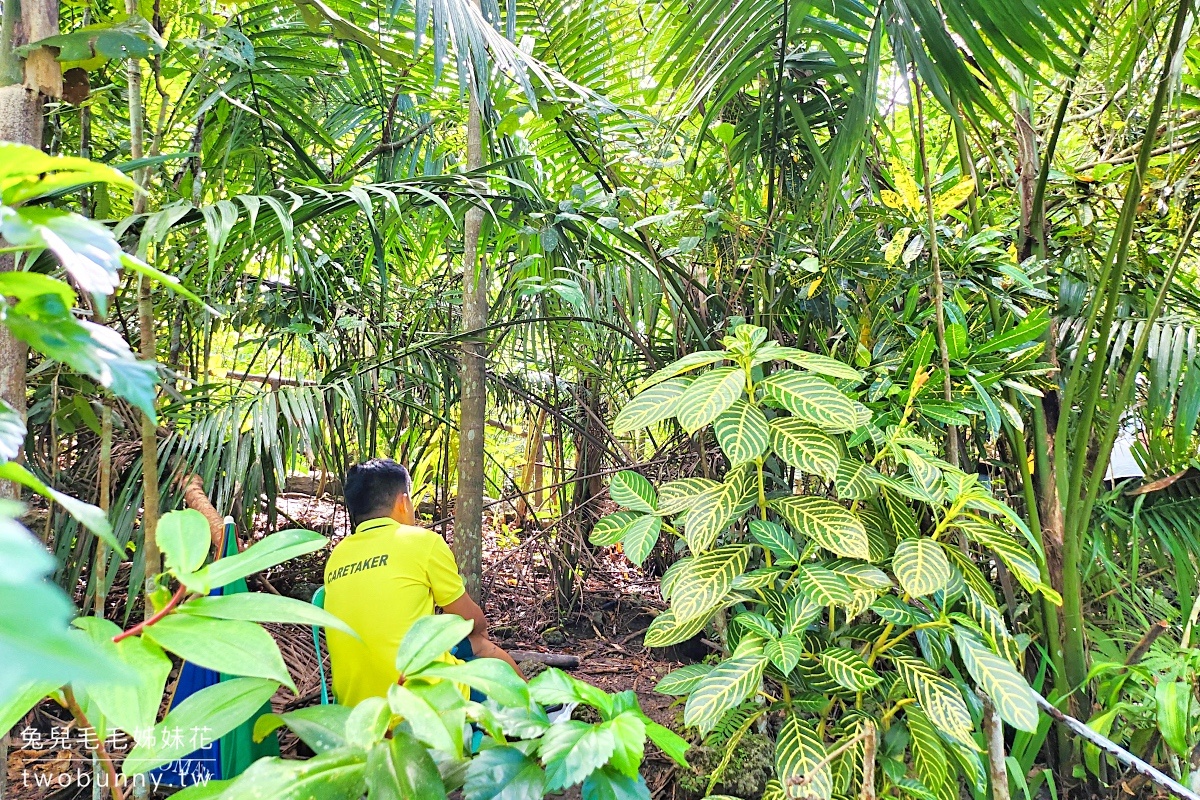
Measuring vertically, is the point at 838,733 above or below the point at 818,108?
below

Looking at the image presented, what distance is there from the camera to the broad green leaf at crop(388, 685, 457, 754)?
1.52 feet

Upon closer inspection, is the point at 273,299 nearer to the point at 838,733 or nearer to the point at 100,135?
the point at 100,135

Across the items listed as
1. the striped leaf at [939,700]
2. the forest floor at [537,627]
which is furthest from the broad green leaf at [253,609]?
the forest floor at [537,627]

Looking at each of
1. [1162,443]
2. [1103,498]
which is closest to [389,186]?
[1103,498]

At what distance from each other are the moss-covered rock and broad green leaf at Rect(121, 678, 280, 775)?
106 cm

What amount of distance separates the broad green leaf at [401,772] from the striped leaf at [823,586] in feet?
2.18

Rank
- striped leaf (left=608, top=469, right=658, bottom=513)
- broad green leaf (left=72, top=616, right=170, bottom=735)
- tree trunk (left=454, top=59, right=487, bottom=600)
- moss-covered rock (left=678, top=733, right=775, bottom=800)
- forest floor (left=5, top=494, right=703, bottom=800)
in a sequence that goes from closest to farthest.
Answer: broad green leaf (left=72, top=616, right=170, bottom=735)
striped leaf (left=608, top=469, right=658, bottom=513)
moss-covered rock (left=678, top=733, right=775, bottom=800)
forest floor (left=5, top=494, right=703, bottom=800)
tree trunk (left=454, top=59, right=487, bottom=600)

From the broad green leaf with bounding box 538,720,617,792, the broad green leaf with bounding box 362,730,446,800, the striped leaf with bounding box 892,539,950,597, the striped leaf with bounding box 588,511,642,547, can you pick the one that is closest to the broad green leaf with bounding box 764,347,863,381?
the striped leaf with bounding box 892,539,950,597

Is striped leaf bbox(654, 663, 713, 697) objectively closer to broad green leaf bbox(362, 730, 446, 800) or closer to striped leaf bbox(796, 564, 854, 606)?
striped leaf bbox(796, 564, 854, 606)

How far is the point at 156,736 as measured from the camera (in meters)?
0.50

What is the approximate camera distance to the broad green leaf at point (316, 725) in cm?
57

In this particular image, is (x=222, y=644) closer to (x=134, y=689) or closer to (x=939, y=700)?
(x=134, y=689)

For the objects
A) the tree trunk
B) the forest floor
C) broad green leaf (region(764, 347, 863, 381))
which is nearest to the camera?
broad green leaf (region(764, 347, 863, 381))

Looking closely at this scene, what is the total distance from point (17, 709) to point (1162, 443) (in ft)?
7.10
